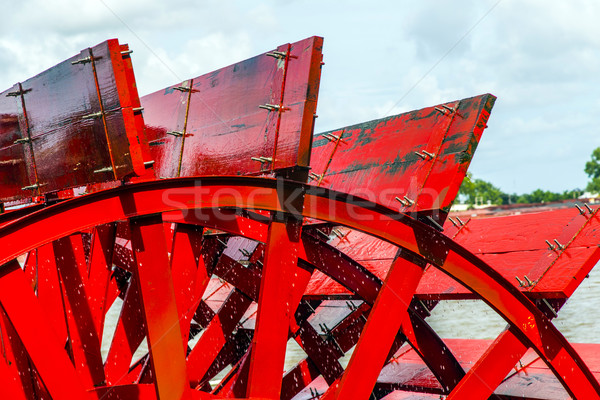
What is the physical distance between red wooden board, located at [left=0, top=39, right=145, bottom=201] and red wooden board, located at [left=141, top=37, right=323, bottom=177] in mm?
756

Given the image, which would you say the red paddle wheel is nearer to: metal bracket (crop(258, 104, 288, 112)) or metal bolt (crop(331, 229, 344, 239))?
metal bracket (crop(258, 104, 288, 112))

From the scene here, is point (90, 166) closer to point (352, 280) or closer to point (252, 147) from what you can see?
point (252, 147)

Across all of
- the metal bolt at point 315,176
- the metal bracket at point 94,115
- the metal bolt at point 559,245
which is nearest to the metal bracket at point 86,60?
the metal bracket at point 94,115

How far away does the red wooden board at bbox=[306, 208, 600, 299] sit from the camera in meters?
4.30

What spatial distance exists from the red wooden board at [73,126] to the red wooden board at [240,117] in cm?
76

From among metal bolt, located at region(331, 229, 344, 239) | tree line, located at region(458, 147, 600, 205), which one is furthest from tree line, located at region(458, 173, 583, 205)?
metal bolt, located at region(331, 229, 344, 239)

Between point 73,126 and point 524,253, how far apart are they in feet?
8.79

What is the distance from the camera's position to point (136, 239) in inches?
113

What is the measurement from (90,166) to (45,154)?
0.64 metres

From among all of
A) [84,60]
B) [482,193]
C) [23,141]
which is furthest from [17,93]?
[482,193]

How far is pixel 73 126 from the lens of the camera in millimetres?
3639

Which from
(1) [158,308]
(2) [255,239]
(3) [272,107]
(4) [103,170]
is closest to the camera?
(1) [158,308]

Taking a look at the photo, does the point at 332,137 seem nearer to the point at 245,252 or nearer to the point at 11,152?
the point at 245,252

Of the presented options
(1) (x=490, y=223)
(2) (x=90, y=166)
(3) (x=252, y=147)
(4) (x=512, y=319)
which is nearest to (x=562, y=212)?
(1) (x=490, y=223)
